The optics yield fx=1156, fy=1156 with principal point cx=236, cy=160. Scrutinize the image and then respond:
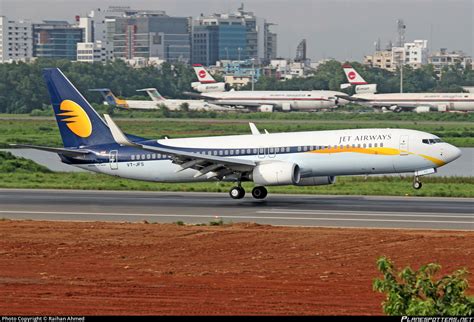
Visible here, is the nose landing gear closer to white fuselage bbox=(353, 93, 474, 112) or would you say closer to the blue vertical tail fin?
the blue vertical tail fin

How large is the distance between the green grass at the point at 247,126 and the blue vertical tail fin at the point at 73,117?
2744 cm

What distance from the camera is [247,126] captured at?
416 feet

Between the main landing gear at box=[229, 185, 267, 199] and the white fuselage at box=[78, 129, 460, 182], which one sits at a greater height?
the white fuselage at box=[78, 129, 460, 182]

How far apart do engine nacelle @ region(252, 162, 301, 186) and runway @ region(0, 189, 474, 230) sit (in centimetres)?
91

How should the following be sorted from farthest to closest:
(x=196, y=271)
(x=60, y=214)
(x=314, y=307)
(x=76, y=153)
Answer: (x=76, y=153) < (x=60, y=214) < (x=196, y=271) < (x=314, y=307)

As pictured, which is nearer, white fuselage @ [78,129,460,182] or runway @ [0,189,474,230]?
runway @ [0,189,474,230]

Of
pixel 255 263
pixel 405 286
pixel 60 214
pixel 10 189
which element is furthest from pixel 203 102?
pixel 405 286

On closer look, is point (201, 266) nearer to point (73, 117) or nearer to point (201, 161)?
point (201, 161)

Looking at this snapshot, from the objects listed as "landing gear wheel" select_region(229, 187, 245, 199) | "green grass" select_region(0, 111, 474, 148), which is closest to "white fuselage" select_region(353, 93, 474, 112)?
"green grass" select_region(0, 111, 474, 148)

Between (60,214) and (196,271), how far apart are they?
48.2ft

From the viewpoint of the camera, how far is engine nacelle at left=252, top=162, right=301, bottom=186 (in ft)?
148

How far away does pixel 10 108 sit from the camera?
567 ft

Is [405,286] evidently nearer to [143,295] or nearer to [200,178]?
[143,295]

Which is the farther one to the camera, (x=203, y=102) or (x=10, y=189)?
(x=203, y=102)
